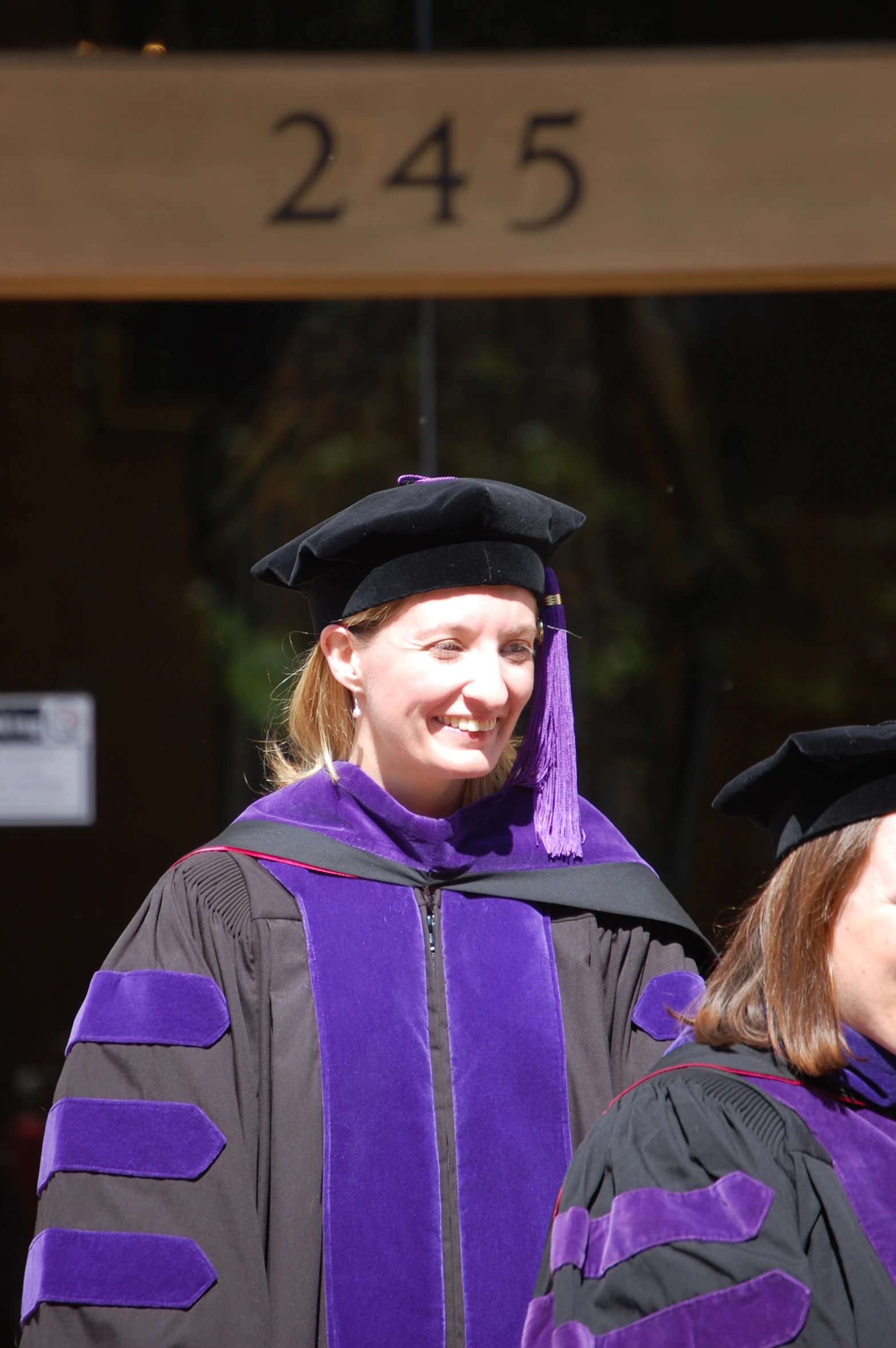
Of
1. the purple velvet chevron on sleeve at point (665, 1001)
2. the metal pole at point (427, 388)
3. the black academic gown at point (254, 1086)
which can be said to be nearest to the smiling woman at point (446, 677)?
the black academic gown at point (254, 1086)

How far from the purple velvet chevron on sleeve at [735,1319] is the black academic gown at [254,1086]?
693mm

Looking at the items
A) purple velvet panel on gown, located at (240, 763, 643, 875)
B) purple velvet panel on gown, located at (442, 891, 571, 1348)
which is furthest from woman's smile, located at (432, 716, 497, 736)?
purple velvet panel on gown, located at (442, 891, 571, 1348)

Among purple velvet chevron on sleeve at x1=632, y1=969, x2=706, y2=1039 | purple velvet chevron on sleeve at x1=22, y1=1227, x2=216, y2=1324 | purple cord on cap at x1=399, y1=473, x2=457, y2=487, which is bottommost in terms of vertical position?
purple velvet chevron on sleeve at x1=22, y1=1227, x2=216, y2=1324

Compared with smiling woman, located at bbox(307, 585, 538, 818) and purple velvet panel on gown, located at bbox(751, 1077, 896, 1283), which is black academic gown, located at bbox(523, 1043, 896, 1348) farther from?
smiling woman, located at bbox(307, 585, 538, 818)

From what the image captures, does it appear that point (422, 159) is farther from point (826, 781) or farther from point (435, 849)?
point (826, 781)

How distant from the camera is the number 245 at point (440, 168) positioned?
13.3 feet

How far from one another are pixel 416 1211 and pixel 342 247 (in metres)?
2.69

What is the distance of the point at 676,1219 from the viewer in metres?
1.63

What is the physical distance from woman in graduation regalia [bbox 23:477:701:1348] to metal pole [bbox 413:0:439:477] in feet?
5.87

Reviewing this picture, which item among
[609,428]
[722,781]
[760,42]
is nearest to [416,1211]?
[722,781]

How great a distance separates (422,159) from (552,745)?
2130 millimetres

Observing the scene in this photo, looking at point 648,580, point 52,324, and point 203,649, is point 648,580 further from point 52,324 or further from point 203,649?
point 52,324

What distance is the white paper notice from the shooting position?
4.29m

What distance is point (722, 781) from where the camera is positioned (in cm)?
428
